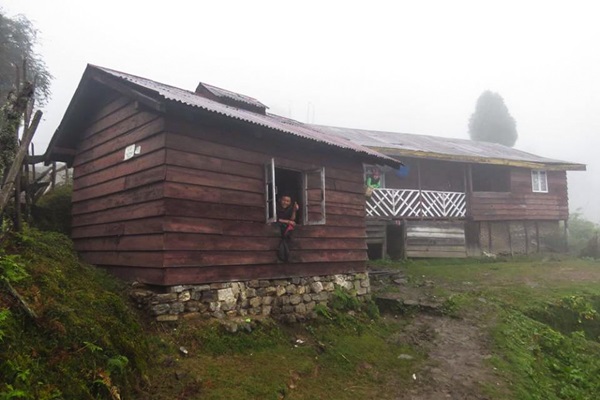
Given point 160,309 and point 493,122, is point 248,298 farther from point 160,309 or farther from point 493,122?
point 493,122

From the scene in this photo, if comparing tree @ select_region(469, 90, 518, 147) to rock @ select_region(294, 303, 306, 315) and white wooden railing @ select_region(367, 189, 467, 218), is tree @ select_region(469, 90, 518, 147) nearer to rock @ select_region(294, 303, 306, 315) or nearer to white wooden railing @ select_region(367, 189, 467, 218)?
white wooden railing @ select_region(367, 189, 467, 218)

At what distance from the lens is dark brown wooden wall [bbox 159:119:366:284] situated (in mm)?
6695

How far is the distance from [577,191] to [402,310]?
3720 inches

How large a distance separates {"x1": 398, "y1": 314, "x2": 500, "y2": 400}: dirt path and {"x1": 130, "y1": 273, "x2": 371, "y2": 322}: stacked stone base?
190 cm

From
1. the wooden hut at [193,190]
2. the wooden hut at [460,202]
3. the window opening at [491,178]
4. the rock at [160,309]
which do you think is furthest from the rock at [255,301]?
the window opening at [491,178]

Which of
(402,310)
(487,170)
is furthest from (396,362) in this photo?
(487,170)

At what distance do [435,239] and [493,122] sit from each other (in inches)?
1356

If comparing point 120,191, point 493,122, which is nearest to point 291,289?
point 120,191

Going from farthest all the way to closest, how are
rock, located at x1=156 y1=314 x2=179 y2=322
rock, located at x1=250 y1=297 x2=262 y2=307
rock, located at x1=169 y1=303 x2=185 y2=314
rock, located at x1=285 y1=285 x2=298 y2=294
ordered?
1. rock, located at x1=285 y1=285 x2=298 y2=294
2. rock, located at x1=250 y1=297 x2=262 y2=307
3. rock, located at x1=169 y1=303 x2=185 y2=314
4. rock, located at x1=156 y1=314 x2=179 y2=322

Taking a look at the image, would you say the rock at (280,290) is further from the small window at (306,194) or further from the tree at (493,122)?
the tree at (493,122)

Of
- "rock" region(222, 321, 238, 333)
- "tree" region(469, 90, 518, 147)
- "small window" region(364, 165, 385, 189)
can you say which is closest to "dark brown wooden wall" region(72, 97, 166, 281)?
"rock" region(222, 321, 238, 333)

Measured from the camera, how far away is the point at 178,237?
661cm

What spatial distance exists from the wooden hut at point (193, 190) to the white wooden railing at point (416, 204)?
22.2ft

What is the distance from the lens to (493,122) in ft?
151
